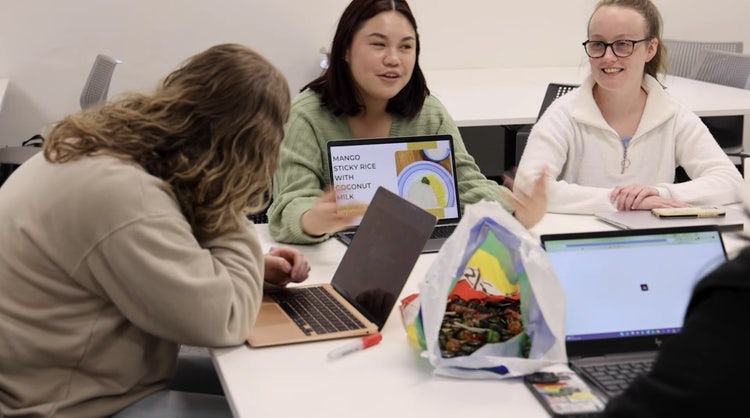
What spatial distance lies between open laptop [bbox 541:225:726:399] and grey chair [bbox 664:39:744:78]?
4.11m

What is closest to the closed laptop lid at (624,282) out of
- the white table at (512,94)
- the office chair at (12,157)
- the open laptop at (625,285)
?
the open laptop at (625,285)

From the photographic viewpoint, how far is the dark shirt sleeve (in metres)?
0.73

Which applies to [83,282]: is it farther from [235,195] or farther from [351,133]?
[351,133]

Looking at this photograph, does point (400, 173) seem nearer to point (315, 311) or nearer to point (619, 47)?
point (315, 311)

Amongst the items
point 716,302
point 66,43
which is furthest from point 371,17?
point 66,43

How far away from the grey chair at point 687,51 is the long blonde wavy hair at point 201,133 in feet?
14.2

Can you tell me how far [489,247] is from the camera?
4.97 ft

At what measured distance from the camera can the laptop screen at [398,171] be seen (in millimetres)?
2180

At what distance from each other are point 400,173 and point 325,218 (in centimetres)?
27

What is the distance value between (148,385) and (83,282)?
0.23 metres

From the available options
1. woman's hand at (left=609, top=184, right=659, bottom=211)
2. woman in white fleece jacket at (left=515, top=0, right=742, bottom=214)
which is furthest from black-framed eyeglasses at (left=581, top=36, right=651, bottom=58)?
woman's hand at (left=609, top=184, right=659, bottom=211)

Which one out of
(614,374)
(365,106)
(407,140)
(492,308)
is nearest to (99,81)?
(365,106)

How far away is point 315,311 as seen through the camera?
1715 mm

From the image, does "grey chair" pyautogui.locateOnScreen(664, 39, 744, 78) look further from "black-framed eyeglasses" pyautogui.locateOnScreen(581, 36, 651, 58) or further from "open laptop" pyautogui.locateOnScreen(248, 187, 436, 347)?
"open laptop" pyautogui.locateOnScreen(248, 187, 436, 347)
